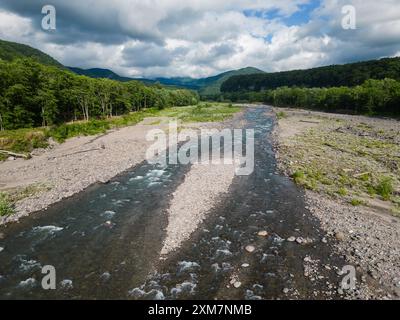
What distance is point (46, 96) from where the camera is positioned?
49.3m

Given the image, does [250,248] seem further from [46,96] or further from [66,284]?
Answer: [46,96]

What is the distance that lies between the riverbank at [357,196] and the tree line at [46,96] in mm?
44279

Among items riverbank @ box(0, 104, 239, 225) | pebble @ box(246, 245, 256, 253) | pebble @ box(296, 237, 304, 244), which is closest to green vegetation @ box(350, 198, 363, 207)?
Answer: pebble @ box(296, 237, 304, 244)

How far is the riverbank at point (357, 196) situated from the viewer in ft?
41.9

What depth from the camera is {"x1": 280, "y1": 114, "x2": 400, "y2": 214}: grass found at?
2066 cm

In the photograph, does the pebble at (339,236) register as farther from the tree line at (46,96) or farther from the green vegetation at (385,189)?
the tree line at (46,96)

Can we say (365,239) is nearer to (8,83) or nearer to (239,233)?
(239,233)

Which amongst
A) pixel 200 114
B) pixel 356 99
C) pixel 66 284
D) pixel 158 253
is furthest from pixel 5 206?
pixel 356 99

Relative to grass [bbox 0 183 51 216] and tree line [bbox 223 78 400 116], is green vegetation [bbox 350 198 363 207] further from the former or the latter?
tree line [bbox 223 78 400 116]

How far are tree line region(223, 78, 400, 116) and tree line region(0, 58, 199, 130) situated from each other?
80.6m

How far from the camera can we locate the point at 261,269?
1252cm

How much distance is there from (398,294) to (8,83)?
58605mm

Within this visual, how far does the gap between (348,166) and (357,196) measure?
8.30 metres
